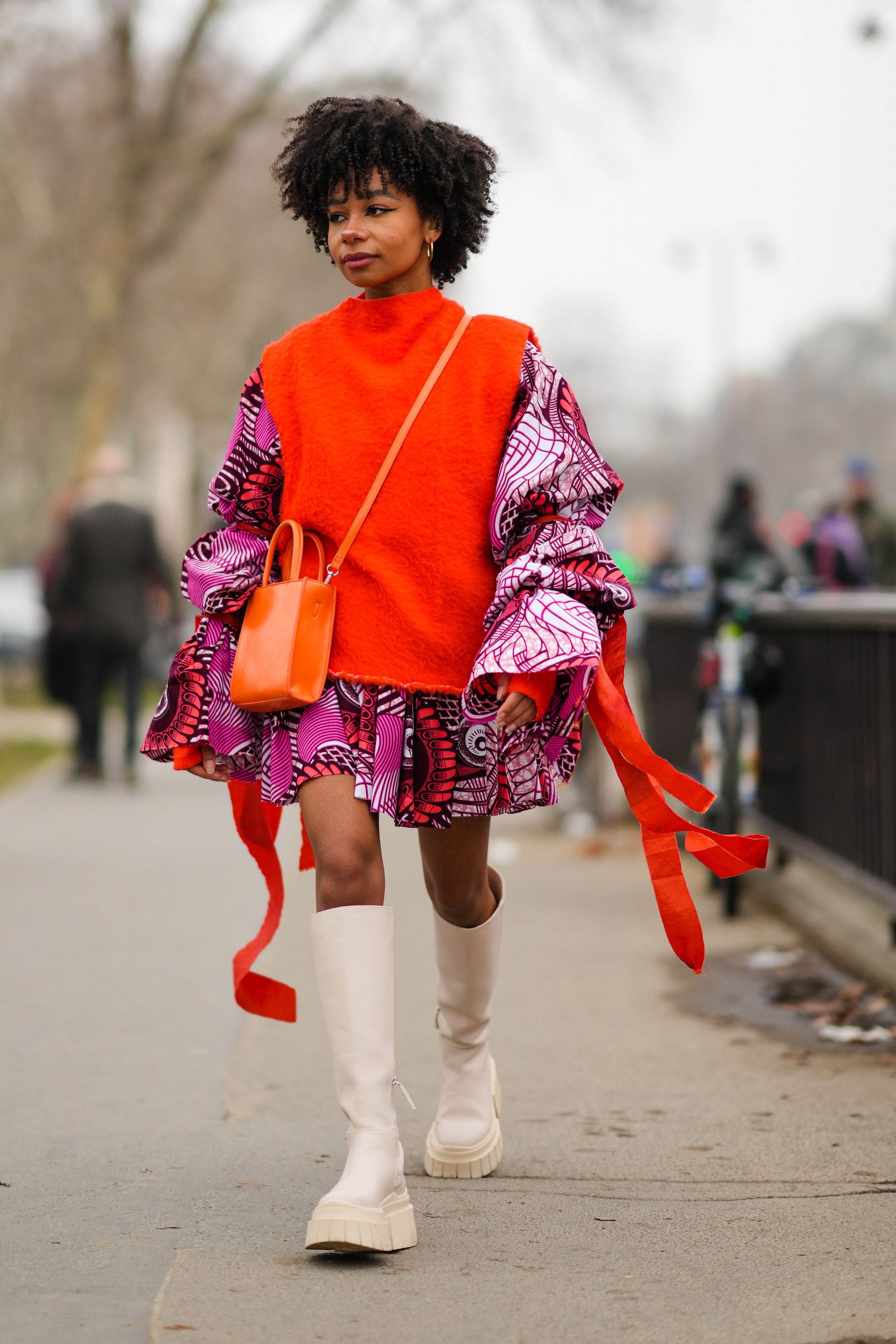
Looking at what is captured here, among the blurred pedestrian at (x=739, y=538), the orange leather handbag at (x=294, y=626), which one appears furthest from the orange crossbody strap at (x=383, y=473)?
the blurred pedestrian at (x=739, y=538)

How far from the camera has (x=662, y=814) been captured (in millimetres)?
3539

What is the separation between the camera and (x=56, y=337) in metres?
37.8

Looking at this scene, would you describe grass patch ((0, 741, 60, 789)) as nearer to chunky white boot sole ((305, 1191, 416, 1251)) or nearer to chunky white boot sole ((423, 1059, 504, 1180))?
chunky white boot sole ((423, 1059, 504, 1180))

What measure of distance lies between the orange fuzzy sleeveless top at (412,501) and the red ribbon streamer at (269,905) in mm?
598

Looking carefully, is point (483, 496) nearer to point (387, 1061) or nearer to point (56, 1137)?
point (387, 1061)

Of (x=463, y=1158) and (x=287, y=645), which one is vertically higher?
(x=287, y=645)

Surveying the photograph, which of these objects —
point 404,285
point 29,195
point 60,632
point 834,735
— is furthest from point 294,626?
point 29,195

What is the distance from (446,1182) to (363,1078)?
0.58 meters

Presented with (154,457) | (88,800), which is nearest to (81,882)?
(88,800)

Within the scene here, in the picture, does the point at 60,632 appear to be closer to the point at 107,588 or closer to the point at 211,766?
the point at 107,588

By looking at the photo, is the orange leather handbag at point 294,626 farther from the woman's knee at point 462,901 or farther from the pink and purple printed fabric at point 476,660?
the woman's knee at point 462,901

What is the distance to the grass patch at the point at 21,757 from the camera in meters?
13.1

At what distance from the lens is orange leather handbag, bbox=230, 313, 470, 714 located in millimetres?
3285

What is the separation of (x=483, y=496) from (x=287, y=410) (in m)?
0.40
